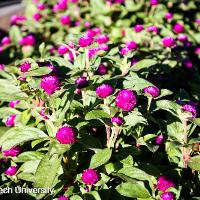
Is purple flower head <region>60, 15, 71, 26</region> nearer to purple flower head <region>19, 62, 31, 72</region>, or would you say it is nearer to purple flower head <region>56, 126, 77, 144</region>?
purple flower head <region>19, 62, 31, 72</region>

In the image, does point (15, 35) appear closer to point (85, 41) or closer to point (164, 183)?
point (85, 41)

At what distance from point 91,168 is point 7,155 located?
2.44 ft

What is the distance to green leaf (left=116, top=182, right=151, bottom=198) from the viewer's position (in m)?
2.12

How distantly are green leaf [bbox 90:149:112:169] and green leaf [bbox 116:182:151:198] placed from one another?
0.71 ft

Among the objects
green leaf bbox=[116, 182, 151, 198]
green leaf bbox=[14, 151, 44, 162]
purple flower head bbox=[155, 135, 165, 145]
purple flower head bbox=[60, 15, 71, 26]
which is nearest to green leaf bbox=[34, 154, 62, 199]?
green leaf bbox=[14, 151, 44, 162]

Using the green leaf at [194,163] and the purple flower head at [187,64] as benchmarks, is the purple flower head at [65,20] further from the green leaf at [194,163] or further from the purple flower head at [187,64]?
the green leaf at [194,163]

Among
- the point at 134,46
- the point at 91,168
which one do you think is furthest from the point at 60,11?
the point at 91,168

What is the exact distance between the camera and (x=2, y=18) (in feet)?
21.3

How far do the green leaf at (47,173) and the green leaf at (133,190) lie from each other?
0.43 meters

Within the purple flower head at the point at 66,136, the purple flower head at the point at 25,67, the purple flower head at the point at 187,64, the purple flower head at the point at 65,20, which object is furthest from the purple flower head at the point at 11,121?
the purple flower head at the point at 65,20

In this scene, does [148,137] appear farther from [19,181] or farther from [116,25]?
[116,25]

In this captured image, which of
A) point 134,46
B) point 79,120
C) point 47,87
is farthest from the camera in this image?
point 134,46

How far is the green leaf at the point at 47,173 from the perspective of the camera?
6.58ft

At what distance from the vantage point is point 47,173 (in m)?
2.03
